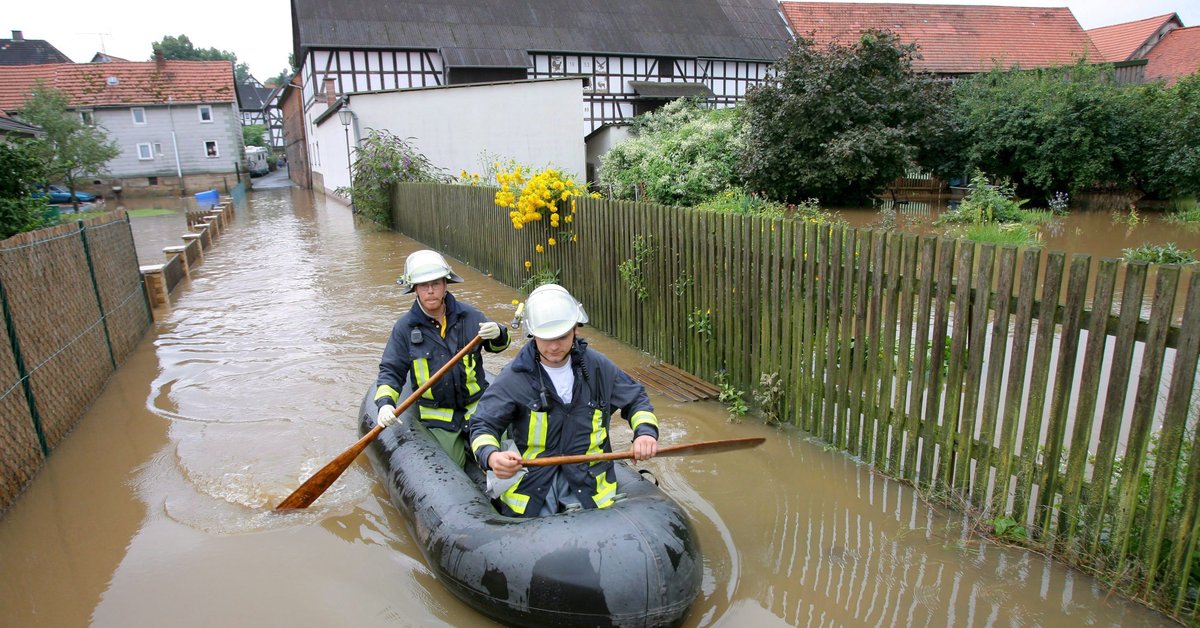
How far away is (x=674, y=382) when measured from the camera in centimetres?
634

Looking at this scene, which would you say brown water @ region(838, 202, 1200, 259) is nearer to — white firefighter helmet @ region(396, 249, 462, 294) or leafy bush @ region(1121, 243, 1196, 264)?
leafy bush @ region(1121, 243, 1196, 264)

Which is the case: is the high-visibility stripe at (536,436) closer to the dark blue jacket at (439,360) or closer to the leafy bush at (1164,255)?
the dark blue jacket at (439,360)

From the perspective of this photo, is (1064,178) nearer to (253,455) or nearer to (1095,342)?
(1095,342)

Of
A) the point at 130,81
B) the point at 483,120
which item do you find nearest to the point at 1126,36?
the point at 483,120

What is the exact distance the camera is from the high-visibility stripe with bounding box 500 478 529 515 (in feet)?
11.5

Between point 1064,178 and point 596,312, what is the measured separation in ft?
53.0

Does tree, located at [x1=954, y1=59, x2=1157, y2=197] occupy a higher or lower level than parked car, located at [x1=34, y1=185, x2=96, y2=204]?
higher

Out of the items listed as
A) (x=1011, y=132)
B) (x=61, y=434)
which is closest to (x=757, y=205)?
(x=1011, y=132)

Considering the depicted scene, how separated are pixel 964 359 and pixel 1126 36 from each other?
48184 mm

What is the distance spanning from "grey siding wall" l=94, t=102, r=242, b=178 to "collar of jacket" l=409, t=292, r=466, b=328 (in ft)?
130

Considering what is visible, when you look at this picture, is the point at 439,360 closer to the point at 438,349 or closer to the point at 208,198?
the point at 438,349

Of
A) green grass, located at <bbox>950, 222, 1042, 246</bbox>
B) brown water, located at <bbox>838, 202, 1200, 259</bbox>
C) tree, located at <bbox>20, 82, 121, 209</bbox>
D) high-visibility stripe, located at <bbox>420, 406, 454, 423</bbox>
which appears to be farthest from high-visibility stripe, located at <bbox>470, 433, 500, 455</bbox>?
tree, located at <bbox>20, 82, 121, 209</bbox>

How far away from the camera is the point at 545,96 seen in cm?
2223

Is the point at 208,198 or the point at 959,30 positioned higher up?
the point at 959,30
